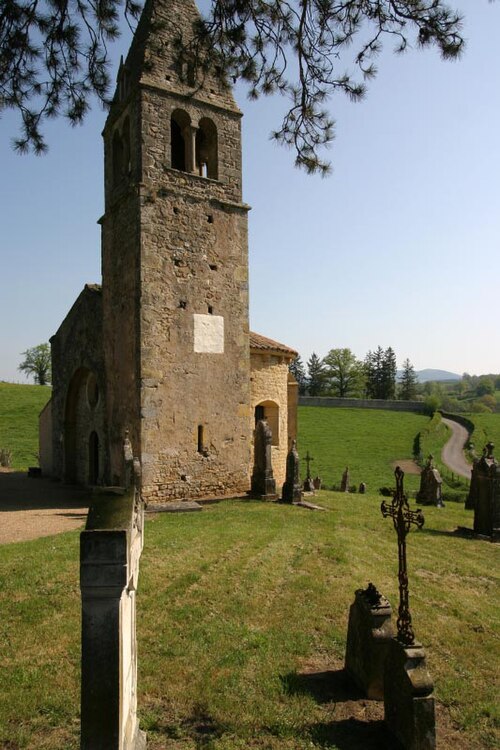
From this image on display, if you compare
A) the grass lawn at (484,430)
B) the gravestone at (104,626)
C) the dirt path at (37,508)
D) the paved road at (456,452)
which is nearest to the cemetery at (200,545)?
the gravestone at (104,626)

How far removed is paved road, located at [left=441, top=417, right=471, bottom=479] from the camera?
118ft

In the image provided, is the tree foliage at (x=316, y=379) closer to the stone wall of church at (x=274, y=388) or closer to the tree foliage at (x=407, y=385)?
the tree foliage at (x=407, y=385)

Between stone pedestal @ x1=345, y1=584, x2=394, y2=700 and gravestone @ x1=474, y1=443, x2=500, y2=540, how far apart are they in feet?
27.4

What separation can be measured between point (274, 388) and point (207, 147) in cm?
823

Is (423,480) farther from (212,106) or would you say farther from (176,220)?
(212,106)

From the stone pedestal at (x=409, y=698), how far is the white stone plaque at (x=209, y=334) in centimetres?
1149

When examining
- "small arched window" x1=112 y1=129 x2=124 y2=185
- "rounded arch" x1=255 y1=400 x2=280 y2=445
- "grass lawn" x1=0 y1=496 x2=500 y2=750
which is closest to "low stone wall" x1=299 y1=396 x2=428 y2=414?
"rounded arch" x1=255 y1=400 x2=280 y2=445

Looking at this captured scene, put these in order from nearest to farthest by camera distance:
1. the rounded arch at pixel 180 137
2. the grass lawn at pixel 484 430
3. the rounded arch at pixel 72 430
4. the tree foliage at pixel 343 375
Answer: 1. the rounded arch at pixel 180 137
2. the rounded arch at pixel 72 430
3. the grass lawn at pixel 484 430
4. the tree foliage at pixel 343 375

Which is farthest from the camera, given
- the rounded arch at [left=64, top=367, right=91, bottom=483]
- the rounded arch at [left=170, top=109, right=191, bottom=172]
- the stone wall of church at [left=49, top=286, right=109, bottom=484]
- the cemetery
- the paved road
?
the paved road

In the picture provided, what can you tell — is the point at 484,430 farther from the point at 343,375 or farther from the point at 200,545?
the point at 200,545

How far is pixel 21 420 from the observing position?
39.4 metres

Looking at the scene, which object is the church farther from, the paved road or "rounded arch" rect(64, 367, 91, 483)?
the paved road

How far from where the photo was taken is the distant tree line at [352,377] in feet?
254

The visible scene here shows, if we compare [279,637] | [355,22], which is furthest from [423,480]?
[355,22]
